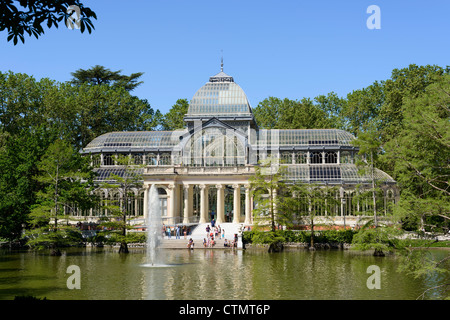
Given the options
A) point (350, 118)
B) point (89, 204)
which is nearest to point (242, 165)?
point (89, 204)

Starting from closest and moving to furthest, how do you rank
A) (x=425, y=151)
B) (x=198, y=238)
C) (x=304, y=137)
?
1. (x=425, y=151)
2. (x=198, y=238)
3. (x=304, y=137)

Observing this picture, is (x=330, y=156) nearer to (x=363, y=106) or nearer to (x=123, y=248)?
(x=363, y=106)

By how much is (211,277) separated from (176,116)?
75.3m

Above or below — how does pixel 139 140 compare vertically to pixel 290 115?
below

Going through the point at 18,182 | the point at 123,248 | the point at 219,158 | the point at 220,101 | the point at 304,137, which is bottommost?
the point at 123,248

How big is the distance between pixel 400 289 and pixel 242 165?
43600 millimetres

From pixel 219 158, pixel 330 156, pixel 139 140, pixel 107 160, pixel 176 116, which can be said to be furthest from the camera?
pixel 176 116

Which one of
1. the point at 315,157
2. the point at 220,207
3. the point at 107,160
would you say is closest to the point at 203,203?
the point at 220,207

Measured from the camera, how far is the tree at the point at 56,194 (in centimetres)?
5019

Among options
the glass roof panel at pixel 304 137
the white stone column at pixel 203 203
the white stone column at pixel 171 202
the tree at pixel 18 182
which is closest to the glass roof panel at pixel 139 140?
the white stone column at pixel 171 202

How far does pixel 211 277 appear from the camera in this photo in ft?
114

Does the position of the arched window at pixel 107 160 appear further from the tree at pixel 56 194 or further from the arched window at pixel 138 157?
the tree at pixel 56 194

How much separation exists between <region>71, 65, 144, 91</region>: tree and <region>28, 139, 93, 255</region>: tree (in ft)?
183

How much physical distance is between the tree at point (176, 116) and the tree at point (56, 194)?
1985 inches
